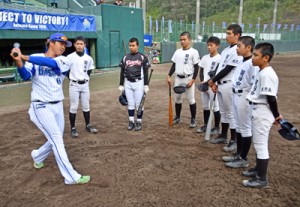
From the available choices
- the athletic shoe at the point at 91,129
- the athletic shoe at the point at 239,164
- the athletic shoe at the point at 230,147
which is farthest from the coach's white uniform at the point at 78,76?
the athletic shoe at the point at 239,164

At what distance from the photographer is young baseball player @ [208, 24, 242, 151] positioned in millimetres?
4438

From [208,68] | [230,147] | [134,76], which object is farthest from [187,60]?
[230,147]

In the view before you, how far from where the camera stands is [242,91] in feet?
12.7

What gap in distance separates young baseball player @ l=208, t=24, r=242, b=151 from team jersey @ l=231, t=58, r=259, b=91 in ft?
1.77

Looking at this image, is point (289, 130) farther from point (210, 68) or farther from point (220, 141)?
point (210, 68)

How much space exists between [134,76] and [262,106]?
9.99 feet

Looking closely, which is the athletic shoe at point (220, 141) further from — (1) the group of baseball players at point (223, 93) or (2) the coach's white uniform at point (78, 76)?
(2) the coach's white uniform at point (78, 76)

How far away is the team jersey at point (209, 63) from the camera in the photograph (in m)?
5.31

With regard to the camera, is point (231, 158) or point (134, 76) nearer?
point (231, 158)

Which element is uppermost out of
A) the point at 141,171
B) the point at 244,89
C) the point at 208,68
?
the point at 208,68

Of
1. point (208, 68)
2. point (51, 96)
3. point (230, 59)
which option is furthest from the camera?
point (208, 68)

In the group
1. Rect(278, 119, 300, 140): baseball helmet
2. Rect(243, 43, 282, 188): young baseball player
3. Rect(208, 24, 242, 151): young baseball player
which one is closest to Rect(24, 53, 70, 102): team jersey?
Rect(243, 43, 282, 188): young baseball player

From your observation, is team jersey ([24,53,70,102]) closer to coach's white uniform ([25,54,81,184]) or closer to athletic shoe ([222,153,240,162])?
coach's white uniform ([25,54,81,184])

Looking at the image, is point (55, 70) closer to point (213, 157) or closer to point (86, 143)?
point (86, 143)
